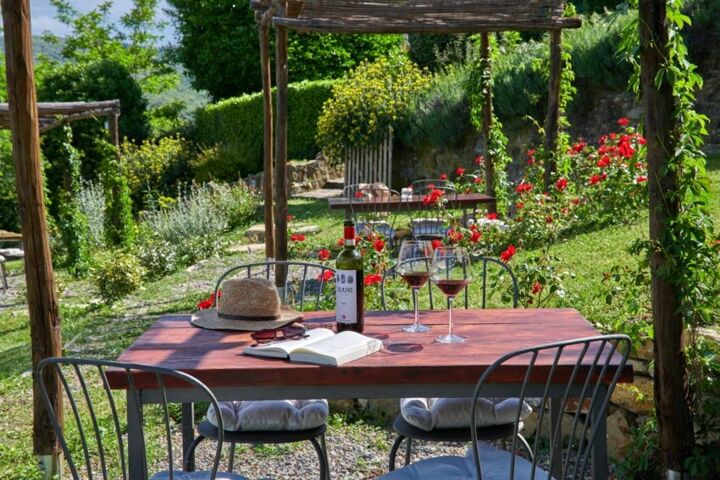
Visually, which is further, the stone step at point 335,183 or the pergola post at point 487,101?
the stone step at point 335,183

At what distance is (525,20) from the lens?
7.17m

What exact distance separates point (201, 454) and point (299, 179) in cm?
1125

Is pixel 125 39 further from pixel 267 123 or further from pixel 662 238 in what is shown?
pixel 662 238

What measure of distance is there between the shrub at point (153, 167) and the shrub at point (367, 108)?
3.64 metres

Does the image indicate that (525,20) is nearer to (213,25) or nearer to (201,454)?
(201,454)

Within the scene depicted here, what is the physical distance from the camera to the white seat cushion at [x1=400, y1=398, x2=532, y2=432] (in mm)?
2771

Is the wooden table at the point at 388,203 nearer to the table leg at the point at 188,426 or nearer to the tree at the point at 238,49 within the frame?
the table leg at the point at 188,426

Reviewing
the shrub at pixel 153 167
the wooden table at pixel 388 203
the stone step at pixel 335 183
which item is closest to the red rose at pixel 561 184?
the wooden table at pixel 388 203

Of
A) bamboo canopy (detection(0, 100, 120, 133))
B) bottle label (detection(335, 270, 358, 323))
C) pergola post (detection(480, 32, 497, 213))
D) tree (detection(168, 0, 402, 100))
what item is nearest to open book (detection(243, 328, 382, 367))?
bottle label (detection(335, 270, 358, 323))

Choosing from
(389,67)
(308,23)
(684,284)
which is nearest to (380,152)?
(389,67)

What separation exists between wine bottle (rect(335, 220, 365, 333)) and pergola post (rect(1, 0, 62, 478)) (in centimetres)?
147

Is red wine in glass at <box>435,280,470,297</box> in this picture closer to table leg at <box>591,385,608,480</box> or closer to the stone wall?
table leg at <box>591,385,608,480</box>

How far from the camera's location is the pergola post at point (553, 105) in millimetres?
7953

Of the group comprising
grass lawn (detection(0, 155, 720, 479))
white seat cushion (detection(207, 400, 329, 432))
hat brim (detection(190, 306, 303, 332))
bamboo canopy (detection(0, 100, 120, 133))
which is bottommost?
grass lawn (detection(0, 155, 720, 479))
